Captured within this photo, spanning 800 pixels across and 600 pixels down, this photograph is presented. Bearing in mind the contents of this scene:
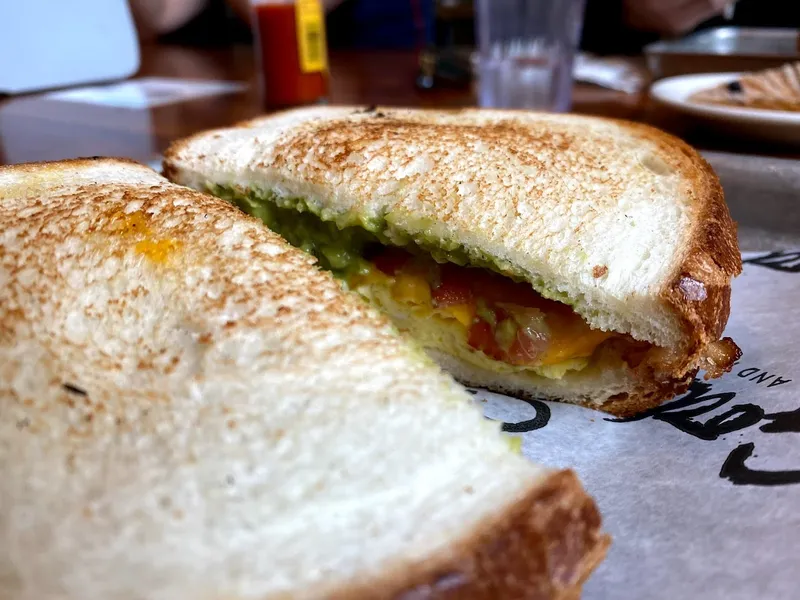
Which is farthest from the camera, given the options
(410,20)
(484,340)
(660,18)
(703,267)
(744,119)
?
(410,20)

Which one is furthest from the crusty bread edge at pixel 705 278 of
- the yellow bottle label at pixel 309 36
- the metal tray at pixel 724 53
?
the yellow bottle label at pixel 309 36

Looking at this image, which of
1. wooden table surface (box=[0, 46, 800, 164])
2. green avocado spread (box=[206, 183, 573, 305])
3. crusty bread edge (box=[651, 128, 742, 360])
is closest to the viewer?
crusty bread edge (box=[651, 128, 742, 360])

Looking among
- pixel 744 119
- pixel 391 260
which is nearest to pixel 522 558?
pixel 391 260

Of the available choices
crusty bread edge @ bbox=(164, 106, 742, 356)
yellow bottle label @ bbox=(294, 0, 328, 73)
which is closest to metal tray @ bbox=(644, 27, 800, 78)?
yellow bottle label @ bbox=(294, 0, 328, 73)

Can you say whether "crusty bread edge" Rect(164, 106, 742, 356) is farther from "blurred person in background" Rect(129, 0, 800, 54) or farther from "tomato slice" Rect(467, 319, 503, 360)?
"blurred person in background" Rect(129, 0, 800, 54)

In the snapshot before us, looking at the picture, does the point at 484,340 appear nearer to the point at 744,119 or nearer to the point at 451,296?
the point at 451,296

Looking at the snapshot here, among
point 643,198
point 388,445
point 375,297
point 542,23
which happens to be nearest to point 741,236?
point 643,198

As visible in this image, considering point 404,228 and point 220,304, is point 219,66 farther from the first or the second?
point 220,304
